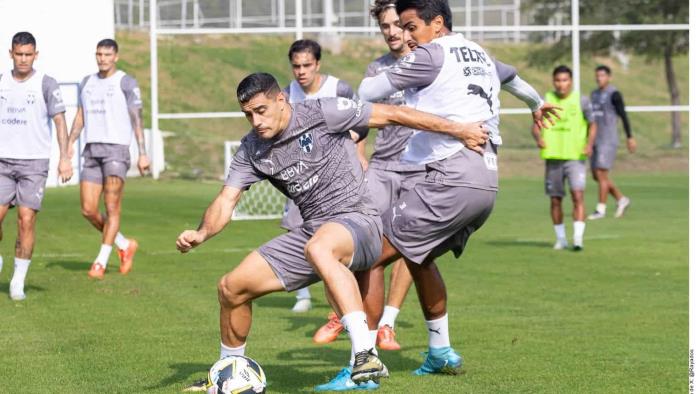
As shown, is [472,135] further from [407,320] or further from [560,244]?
[560,244]

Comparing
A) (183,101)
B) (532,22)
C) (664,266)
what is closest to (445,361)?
(664,266)

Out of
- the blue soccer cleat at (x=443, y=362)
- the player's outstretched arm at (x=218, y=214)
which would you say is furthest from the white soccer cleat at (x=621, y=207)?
the player's outstretched arm at (x=218, y=214)

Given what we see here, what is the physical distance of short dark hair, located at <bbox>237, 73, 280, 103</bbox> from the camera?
695cm

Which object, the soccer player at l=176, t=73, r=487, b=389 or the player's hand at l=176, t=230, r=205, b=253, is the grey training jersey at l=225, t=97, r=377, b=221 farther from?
the player's hand at l=176, t=230, r=205, b=253

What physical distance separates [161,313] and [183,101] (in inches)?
1220

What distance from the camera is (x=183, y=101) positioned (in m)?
41.0

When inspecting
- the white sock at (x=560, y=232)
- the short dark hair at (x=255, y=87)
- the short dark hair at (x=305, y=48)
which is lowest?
the white sock at (x=560, y=232)

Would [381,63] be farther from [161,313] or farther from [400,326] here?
[161,313]

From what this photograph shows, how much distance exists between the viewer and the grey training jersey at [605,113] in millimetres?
20547

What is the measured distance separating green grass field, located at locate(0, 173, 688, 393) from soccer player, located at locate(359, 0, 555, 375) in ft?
2.87

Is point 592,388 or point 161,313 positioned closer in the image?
point 592,388

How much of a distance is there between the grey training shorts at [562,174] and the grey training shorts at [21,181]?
6.48 m

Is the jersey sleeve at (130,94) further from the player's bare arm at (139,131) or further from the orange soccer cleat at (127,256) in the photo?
the orange soccer cleat at (127,256)

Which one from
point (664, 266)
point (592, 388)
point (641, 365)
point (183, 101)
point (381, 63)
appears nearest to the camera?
point (592, 388)
